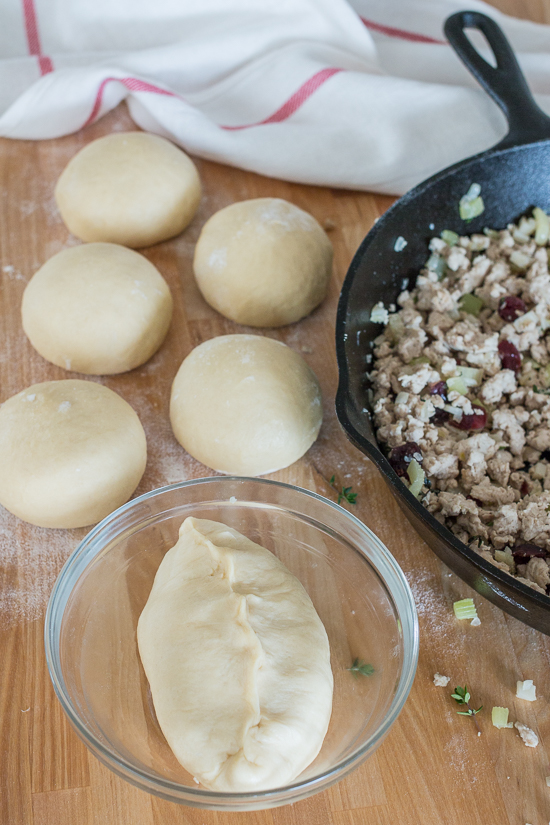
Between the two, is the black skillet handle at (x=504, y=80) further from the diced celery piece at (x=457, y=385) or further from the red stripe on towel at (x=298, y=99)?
the diced celery piece at (x=457, y=385)

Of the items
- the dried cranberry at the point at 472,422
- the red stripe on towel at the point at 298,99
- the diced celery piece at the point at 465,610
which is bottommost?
the diced celery piece at the point at 465,610

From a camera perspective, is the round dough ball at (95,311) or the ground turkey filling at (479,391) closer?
the ground turkey filling at (479,391)

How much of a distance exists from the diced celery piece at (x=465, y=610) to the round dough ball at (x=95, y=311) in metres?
0.65

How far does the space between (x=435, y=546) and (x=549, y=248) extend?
70 centimetres

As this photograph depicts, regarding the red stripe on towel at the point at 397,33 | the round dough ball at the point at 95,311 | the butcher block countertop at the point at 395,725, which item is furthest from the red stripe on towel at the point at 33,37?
the red stripe on towel at the point at 397,33

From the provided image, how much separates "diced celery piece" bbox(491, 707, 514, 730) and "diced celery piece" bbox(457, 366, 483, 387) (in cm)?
49

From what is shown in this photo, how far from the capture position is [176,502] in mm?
1004

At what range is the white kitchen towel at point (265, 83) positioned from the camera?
58.9 inches

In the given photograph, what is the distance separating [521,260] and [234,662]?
0.89m

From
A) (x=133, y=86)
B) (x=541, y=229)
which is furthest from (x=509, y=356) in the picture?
(x=133, y=86)

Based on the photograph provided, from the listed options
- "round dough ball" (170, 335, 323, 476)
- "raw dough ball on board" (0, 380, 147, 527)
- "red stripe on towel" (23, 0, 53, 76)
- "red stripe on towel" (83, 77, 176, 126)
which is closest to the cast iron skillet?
"round dough ball" (170, 335, 323, 476)

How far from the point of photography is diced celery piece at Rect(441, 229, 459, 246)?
1.33m

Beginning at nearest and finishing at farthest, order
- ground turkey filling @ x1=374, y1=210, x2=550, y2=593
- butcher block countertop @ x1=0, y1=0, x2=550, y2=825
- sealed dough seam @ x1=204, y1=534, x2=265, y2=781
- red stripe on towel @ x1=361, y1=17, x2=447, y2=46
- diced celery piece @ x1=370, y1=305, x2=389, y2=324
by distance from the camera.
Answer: sealed dough seam @ x1=204, y1=534, x2=265, y2=781
butcher block countertop @ x1=0, y1=0, x2=550, y2=825
ground turkey filling @ x1=374, y1=210, x2=550, y2=593
diced celery piece @ x1=370, y1=305, x2=389, y2=324
red stripe on towel @ x1=361, y1=17, x2=447, y2=46

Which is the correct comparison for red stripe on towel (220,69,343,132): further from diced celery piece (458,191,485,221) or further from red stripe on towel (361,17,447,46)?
diced celery piece (458,191,485,221)
